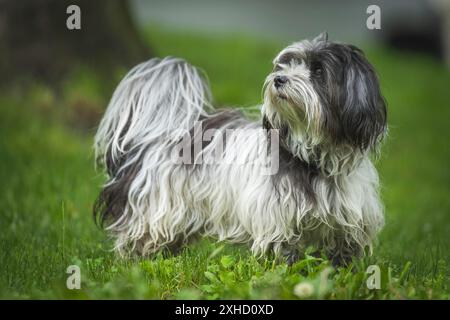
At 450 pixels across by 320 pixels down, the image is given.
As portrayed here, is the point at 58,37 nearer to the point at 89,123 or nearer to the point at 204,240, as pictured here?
the point at 89,123

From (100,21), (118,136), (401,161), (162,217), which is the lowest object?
(401,161)

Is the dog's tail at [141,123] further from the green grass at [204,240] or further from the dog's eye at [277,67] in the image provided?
the dog's eye at [277,67]

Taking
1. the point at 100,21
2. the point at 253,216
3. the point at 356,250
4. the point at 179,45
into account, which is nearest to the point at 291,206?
the point at 253,216

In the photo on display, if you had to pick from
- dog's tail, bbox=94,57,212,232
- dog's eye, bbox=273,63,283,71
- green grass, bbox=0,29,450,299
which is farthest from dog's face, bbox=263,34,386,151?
dog's tail, bbox=94,57,212,232

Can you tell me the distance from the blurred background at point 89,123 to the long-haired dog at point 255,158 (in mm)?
497

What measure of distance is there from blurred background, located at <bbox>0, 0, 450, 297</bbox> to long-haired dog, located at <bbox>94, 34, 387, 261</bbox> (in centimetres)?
50

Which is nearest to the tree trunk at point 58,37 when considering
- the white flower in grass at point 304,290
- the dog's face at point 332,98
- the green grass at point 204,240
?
the green grass at point 204,240

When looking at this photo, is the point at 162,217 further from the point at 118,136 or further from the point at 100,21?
the point at 100,21

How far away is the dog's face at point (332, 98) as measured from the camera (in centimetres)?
446

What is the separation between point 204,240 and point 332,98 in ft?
5.21

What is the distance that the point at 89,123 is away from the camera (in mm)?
8977
